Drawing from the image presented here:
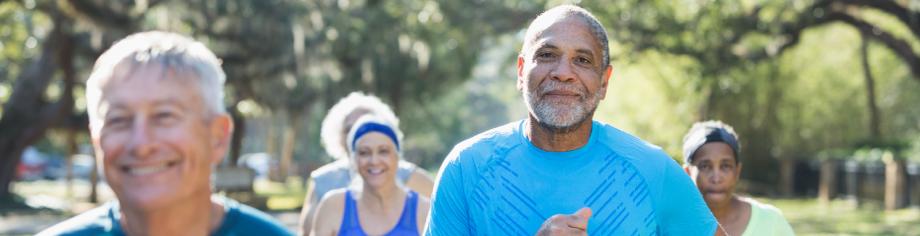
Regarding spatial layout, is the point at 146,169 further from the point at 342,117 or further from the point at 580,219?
the point at 342,117

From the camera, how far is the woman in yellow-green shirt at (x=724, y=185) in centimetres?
468

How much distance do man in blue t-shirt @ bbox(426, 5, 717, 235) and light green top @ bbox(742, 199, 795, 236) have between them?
164cm

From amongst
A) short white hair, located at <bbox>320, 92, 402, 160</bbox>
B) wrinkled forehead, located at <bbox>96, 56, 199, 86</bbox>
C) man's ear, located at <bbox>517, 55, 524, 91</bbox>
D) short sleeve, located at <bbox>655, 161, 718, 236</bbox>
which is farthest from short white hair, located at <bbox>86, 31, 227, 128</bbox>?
short white hair, located at <bbox>320, 92, 402, 160</bbox>

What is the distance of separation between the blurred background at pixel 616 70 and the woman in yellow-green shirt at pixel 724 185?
38.9ft

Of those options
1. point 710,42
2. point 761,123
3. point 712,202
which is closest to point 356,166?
point 712,202

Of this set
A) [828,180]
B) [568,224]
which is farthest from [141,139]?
[828,180]

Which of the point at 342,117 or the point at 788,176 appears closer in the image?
the point at 342,117

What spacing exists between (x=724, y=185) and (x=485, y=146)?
186 cm

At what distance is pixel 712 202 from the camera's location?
15.7 feet

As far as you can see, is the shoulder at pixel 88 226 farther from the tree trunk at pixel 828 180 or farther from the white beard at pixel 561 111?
the tree trunk at pixel 828 180

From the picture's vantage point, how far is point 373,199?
18.6 ft

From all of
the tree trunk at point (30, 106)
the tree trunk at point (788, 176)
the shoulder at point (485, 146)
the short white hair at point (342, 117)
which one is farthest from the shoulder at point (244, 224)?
the tree trunk at point (788, 176)

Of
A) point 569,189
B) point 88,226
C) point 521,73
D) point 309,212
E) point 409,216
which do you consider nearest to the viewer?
point 88,226

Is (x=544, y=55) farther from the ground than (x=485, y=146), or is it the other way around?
(x=544, y=55)
